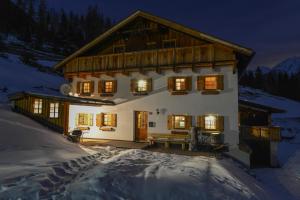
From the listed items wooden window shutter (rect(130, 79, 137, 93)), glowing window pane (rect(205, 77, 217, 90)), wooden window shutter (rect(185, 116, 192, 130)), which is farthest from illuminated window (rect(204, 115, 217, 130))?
wooden window shutter (rect(130, 79, 137, 93))

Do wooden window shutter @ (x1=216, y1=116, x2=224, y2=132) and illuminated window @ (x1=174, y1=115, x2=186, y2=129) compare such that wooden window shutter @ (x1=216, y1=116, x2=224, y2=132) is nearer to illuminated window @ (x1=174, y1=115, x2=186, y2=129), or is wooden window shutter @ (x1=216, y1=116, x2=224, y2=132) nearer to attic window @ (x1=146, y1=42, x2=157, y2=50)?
illuminated window @ (x1=174, y1=115, x2=186, y2=129)

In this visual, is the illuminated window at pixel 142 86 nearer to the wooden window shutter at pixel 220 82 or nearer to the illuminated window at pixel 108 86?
the illuminated window at pixel 108 86

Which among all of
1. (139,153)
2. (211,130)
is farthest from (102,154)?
(211,130)

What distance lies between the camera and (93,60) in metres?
19.4

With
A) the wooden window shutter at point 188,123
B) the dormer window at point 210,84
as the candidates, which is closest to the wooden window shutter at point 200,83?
the dormer window at point 210,84

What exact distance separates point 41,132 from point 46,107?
3.01m

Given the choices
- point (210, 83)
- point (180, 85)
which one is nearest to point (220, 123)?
point (210, 83)

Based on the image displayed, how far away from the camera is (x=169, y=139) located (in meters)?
16.1

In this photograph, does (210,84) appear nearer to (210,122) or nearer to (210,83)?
(210,83)

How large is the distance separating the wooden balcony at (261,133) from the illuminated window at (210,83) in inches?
154

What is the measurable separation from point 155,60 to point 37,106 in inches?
359

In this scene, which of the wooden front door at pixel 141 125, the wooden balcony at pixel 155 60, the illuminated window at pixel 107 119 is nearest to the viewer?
the wooden balcony at pixel 155 60

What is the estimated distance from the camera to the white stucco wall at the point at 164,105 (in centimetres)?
1546

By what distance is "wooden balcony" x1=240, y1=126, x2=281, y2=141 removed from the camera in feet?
55.0
